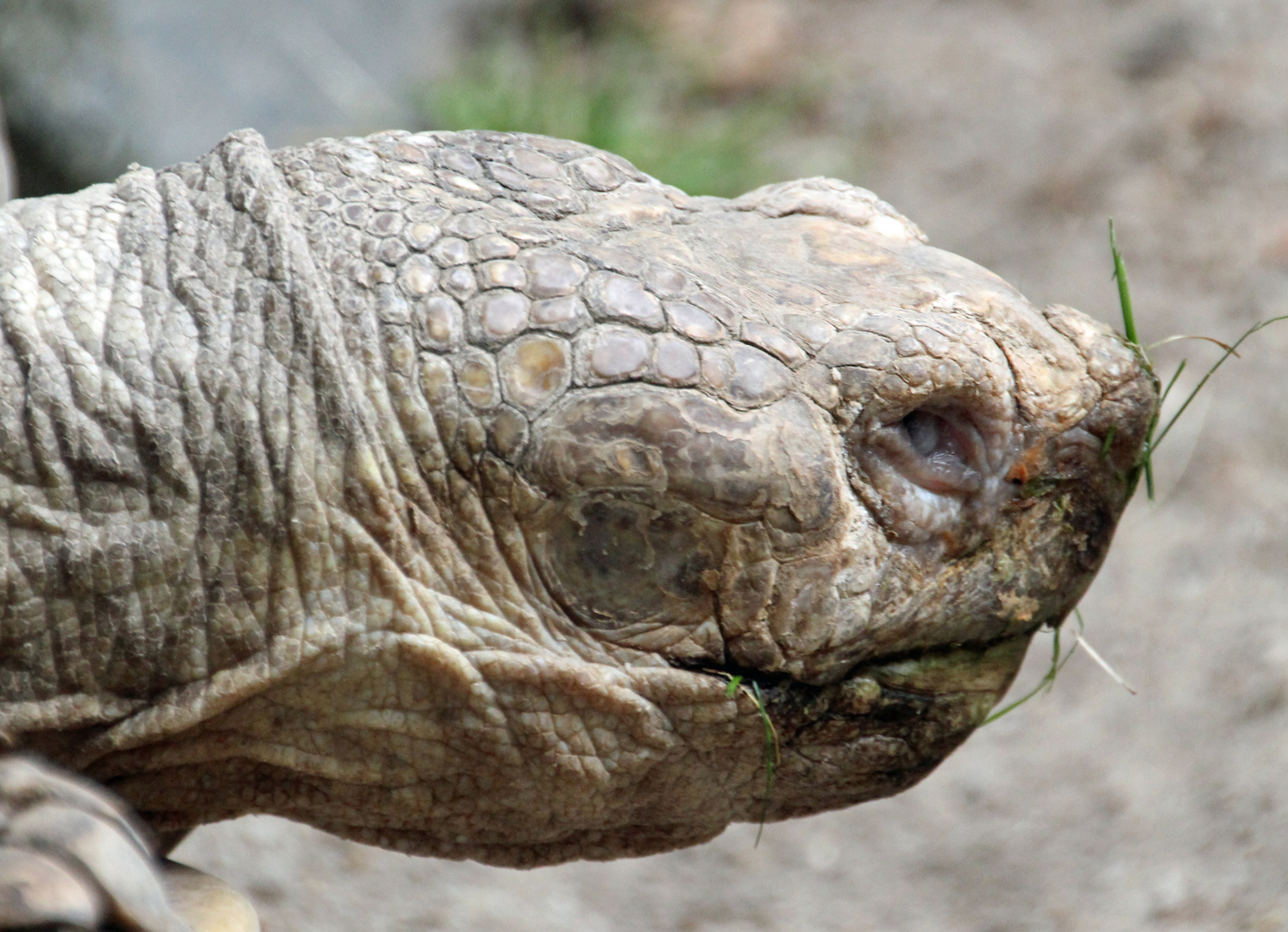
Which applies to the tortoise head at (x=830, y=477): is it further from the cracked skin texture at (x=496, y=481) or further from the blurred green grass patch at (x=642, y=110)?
the blurred green grass patch at (x=642, y=110)

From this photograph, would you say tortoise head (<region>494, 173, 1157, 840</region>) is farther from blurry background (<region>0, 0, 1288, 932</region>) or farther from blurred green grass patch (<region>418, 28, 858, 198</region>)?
blurred green grass patch (<region>418, 28, 858, 198</region>)

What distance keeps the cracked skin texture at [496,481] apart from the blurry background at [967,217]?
203cm

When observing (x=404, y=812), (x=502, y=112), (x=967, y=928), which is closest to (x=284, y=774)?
(x=404, y=812)

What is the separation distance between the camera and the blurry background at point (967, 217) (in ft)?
13.6

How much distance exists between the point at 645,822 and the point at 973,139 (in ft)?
19.3

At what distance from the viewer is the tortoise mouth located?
7.06 ft

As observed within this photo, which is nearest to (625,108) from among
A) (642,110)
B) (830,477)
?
(642,110)

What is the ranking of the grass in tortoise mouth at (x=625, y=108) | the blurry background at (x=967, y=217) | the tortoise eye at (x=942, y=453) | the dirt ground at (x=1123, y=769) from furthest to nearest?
1. the grass in tortoise mouth at (x=625, y=108)
2. the blurry background at (x=967, y=217)
3. the dirt ground at (x=1123, y=769)
4. the tortoise eye at (x=942, y=453)

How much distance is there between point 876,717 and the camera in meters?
2.20

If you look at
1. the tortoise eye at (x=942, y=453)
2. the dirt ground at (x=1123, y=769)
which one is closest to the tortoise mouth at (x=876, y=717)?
the tortoise eye at (x=942, y=453)

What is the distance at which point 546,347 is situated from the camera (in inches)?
77.9

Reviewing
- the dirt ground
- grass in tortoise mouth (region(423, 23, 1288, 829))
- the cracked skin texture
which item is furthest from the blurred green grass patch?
the cracked skin texture

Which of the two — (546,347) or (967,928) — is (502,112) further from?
(546,347)

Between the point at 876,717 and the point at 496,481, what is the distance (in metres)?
0.68
